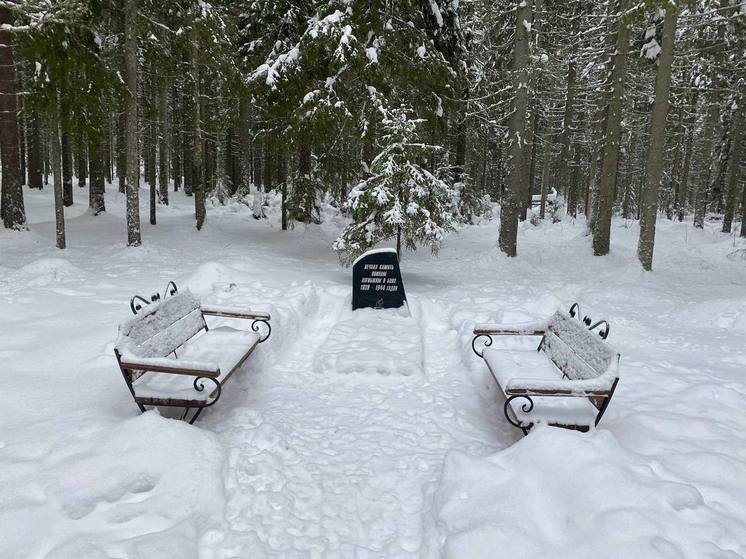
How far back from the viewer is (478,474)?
12.0 feet

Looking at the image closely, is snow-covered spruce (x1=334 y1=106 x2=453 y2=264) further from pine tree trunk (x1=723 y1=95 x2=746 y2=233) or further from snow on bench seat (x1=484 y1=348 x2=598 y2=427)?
pine tree trunk (x1=723 y1=95 x2=746 y2=233)

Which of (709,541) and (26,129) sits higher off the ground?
(26,129)

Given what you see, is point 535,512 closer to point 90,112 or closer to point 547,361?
point 547,361

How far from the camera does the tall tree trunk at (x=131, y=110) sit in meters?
12.1

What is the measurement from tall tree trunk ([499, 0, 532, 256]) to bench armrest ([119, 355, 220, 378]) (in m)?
11.0

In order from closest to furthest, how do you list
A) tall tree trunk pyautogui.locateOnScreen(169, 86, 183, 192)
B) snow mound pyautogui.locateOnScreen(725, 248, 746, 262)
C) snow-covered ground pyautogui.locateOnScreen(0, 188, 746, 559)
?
snow-covered ground pyautogui.locateOnScreen(0, 188, 746, 559) → snow mound pyautogui.locateOnScreen(725, 248, 746, 262) → tall tree trunk pyautogui.locateOnScreen(169, 86, 183, 192)

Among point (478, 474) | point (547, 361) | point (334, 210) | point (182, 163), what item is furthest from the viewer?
point (182, 163)

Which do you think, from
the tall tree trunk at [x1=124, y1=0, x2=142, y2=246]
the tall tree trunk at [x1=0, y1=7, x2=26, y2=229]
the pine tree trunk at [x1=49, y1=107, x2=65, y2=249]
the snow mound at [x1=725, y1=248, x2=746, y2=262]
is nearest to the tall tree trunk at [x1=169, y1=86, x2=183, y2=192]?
the tall tree trunk at [x1=0, y1=7, x2=26, y2=229]

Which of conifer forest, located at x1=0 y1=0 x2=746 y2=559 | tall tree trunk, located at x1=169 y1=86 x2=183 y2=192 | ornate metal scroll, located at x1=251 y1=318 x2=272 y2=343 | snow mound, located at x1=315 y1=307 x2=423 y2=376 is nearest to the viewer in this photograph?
conifer forest, located at x1=0 y1=0 x2=746 y2=559

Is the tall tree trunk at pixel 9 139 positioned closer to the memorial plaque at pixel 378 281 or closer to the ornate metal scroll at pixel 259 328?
the ornate metal scroll at pixel 259 328

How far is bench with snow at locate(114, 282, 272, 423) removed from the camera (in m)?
4.32

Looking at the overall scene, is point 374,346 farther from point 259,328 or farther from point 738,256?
point 738,256

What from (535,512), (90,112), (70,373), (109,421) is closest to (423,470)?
(535,512)

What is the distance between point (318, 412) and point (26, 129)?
28.2 meters
